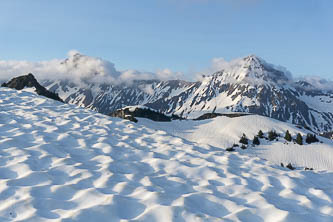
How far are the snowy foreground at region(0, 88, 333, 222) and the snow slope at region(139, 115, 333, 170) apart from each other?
33.5m

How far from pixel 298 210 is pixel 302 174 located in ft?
12.1

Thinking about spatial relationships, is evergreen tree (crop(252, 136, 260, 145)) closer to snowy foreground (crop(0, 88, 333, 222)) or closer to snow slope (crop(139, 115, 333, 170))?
snow slope (crop(139, 115, 333, 170))

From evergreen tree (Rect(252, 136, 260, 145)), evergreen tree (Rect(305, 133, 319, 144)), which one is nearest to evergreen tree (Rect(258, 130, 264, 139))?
evergreen tree (Rect(252, 136, 260, 145))

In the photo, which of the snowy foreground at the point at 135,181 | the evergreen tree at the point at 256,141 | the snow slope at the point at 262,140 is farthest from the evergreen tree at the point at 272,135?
the snowy foreground at the point at 135,181

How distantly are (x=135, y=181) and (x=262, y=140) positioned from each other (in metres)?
→ 46.7

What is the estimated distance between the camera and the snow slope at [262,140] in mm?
42625

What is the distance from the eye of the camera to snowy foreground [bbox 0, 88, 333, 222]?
5.48m

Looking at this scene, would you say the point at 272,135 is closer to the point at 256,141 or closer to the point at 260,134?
the point at 260,134

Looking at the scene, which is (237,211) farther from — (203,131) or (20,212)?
(203,131)

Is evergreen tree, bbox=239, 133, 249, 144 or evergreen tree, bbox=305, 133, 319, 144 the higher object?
evergreen tree, bbox=305, 133, 319, 144

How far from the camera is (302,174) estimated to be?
9.57 meters

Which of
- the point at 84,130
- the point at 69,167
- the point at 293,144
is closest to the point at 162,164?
the point at 69,167

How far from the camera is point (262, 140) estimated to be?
50344 millimetres

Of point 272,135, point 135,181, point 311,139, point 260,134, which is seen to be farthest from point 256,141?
point 135,181
